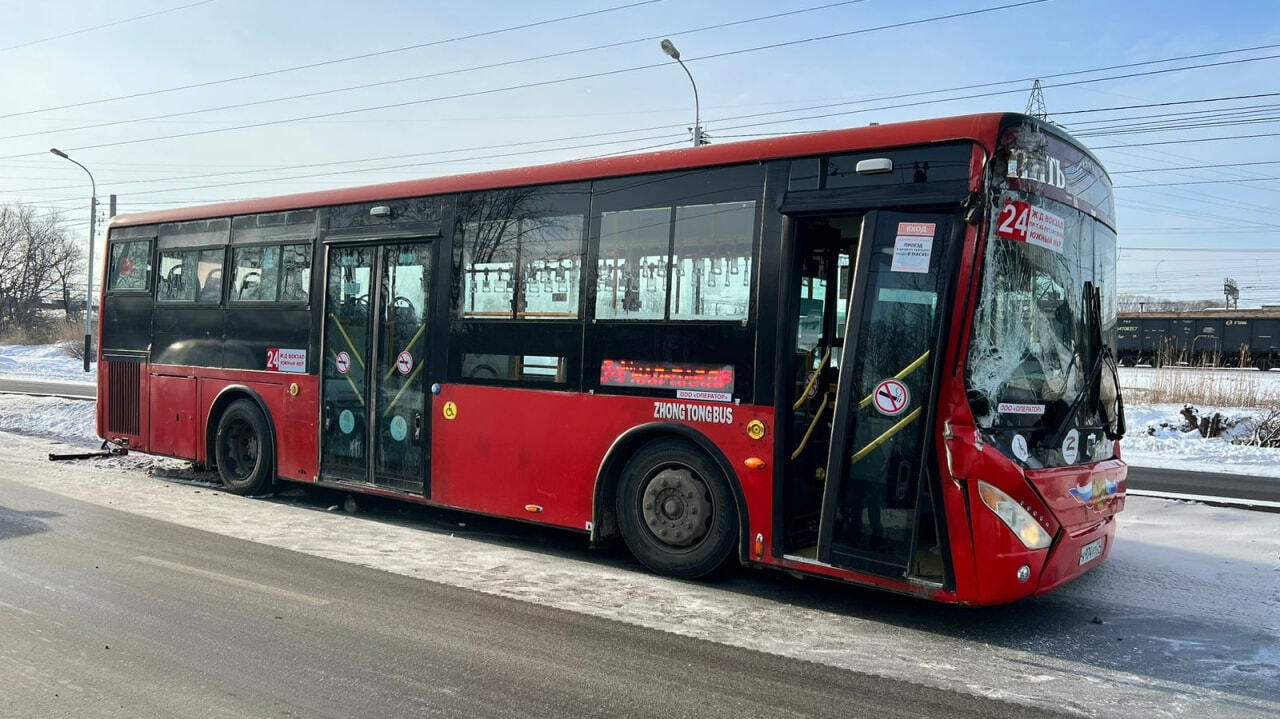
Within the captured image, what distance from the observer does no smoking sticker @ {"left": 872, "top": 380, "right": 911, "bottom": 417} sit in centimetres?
555

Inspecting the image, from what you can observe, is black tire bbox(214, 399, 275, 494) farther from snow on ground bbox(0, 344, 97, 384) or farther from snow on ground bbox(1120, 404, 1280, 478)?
snow on ground bbox(0, 344, 97, 384)

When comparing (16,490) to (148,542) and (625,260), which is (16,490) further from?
(625,260)

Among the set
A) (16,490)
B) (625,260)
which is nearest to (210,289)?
(16,490)

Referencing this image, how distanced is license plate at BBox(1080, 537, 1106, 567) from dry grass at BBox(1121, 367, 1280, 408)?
1531 centimetres

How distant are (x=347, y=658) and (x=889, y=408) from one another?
11.2 feet

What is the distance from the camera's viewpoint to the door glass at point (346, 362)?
9.00 m

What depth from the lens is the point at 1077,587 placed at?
22.4 feet

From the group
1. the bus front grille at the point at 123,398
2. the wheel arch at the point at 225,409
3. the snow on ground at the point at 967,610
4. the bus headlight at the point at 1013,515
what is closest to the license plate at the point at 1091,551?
the snow on ground at the point at 967,610

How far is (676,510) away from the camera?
265 inches

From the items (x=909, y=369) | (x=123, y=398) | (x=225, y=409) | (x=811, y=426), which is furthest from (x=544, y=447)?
(x=123, y=398)

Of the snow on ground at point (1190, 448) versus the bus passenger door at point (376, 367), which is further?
the snow on ground at point (1190, 448)

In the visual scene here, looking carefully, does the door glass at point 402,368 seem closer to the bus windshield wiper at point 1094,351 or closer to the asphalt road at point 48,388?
the bus windshield wiper at point 1094,351

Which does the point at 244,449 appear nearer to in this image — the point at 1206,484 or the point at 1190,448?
the point at 1206,484

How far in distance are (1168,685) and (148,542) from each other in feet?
24.2
